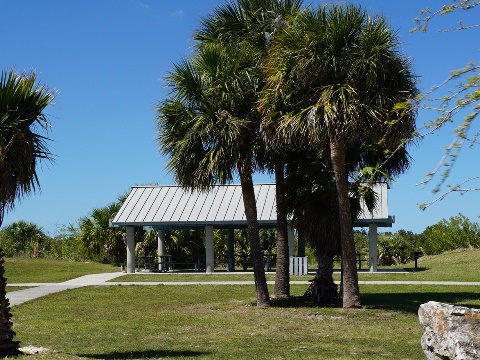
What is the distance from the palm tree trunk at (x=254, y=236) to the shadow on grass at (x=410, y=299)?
2.64 m

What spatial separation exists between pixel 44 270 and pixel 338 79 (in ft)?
76.1

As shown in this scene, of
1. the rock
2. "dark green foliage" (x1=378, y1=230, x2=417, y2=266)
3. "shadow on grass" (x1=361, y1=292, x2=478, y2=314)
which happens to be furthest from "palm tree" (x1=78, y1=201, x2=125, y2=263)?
the rock

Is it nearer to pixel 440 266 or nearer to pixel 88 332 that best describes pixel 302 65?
pixel 88 332

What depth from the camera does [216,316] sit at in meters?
17.5

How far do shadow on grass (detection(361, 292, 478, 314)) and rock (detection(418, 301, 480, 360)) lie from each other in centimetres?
1136

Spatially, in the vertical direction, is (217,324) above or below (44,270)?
below

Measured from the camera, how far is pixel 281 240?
813 inches

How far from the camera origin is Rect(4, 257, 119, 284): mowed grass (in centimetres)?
3194

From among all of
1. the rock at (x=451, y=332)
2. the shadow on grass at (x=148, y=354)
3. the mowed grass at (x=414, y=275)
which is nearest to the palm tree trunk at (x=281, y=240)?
the mowed grass at (x=414, y=275)

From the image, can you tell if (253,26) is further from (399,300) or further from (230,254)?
(230,254)

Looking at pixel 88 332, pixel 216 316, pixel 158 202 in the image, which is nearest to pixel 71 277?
pixel 158 202

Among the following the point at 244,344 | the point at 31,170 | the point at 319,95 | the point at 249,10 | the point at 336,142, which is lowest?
the point at 244,344

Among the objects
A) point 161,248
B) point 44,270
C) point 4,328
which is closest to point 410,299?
point 4,328

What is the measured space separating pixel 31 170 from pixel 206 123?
8.23 meters
